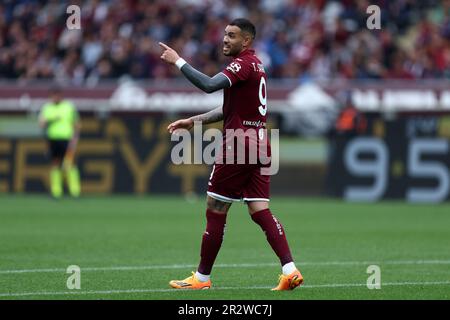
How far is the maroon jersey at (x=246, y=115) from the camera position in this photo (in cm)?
923

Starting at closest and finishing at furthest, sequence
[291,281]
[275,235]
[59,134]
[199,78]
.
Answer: [199,78], [291,281], [275,235], [59,134]

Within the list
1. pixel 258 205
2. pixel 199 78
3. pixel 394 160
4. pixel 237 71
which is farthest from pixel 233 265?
pixel 394 160

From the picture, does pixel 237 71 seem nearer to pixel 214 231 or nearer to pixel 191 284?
pixel 214 231

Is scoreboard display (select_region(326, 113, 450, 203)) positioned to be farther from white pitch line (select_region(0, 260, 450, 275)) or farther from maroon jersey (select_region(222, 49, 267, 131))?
maroon jersey (select_region(222, 49, 267, 131))

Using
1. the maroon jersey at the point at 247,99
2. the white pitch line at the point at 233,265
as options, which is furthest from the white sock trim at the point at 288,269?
the white pitch line at the point at 233,265

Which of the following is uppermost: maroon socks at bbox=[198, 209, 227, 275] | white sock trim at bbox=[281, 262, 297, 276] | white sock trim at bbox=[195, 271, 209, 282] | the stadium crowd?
the stadium crowd

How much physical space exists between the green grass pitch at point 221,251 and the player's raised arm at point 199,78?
5.56 feet

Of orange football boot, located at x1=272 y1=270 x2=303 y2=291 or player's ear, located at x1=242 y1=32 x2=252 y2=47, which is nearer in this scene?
orange football boot, located at x1=272 y1=270 x2=303 y2=291

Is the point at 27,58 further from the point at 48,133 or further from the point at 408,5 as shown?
the point at 408,5

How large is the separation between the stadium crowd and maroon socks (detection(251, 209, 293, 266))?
15.1m

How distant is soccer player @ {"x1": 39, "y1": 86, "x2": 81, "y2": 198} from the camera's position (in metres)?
22.7

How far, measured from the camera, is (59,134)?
2264cm

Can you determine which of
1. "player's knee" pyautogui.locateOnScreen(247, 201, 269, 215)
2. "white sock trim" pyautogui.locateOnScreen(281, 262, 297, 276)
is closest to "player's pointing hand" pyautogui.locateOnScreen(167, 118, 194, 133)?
"player's knee" pyautogui.locateOnScreen(247, 201, 269, 215)

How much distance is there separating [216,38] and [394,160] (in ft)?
21.8
